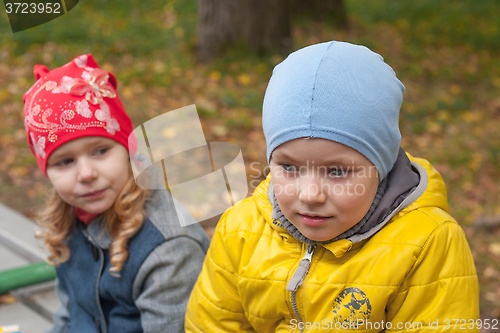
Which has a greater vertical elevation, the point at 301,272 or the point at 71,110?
the point at 71,110

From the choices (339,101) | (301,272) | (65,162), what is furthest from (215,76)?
(339,101)

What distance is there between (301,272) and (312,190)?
336 mm

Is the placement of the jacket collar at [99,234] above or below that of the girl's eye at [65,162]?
below

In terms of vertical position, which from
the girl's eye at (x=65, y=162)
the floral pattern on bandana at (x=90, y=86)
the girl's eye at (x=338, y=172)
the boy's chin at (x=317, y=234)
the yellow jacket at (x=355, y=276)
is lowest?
the yellow jacket at (x=355, y=276)

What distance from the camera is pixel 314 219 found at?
1.48 metres

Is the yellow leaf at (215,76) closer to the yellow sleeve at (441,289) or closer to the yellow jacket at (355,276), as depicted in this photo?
the yellow jacket at (355,276)

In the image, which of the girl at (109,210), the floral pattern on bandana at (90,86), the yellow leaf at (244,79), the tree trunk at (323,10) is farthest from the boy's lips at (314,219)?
the tree trunk at (323,10)

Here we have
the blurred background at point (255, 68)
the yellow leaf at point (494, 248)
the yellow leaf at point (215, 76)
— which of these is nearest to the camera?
the yellow leaf at point (494, 248)

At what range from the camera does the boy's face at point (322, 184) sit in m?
1.39

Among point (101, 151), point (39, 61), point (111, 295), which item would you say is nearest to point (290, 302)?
point (111, 295)

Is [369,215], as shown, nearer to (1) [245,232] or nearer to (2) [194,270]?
(1) [245,232]

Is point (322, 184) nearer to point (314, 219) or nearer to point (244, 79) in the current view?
point (314, 219)

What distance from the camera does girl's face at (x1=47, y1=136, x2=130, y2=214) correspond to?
Result: 6.85ft

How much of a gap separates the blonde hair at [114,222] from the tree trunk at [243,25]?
3.94 metres
